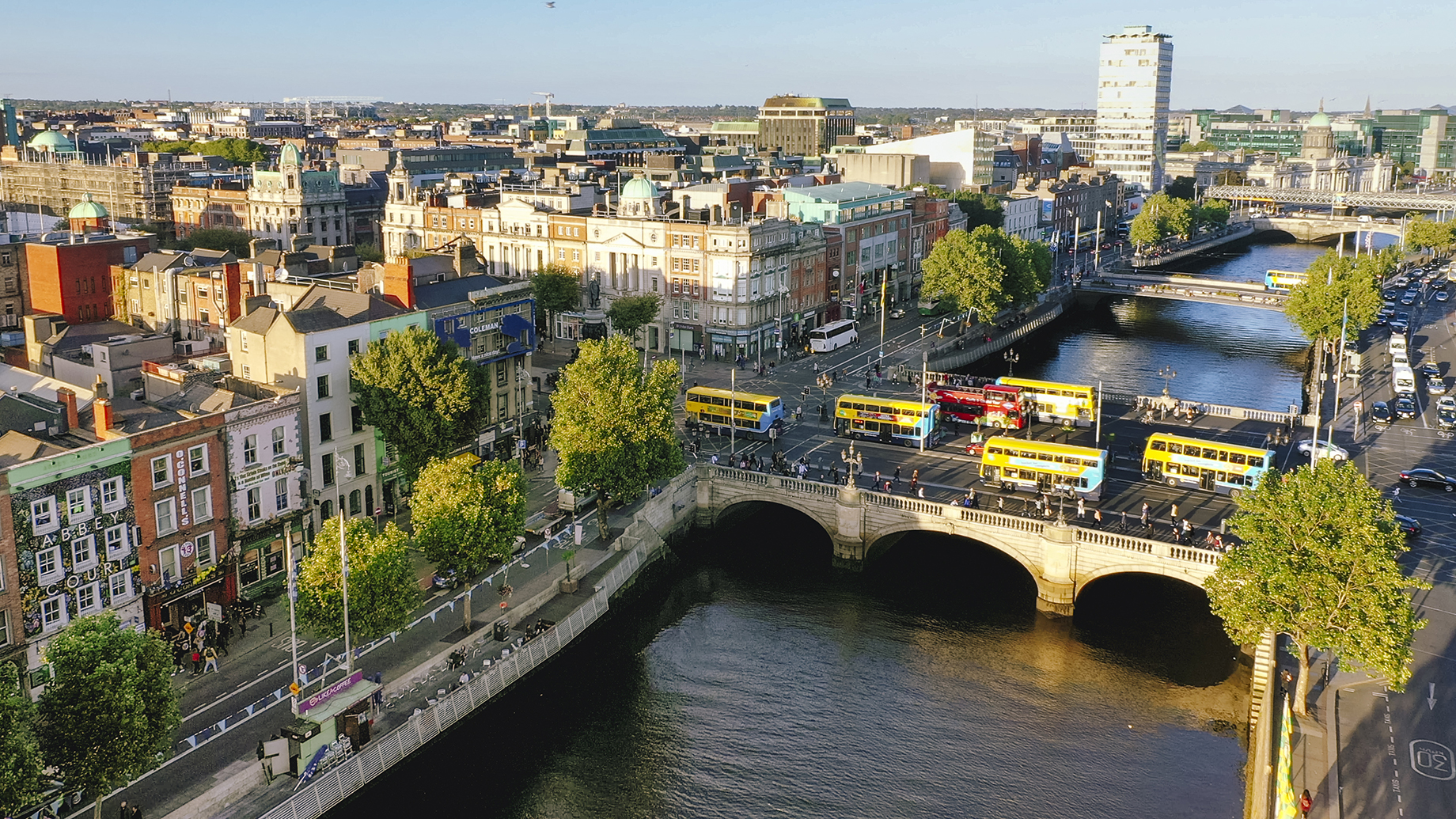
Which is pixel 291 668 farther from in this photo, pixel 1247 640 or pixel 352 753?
pixel 1247 640

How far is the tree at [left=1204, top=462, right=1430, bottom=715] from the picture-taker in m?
52.9

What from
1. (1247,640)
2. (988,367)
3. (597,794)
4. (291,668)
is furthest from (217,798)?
(988,367)

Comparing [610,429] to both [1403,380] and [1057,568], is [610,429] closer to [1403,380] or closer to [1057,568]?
[1057,568]

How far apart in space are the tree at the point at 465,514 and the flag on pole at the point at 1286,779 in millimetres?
39915

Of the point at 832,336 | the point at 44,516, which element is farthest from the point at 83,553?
the point at 832,336

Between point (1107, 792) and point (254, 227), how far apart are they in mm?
160194

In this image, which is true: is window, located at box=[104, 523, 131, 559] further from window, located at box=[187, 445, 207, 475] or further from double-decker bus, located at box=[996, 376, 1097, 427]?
double-decker bus, located at box=[996, 376, 1097, 427]

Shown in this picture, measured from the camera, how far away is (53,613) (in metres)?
56.9

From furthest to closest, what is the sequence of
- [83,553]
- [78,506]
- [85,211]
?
[85,211]
[83,553]
[78,506]

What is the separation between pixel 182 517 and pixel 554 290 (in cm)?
7235

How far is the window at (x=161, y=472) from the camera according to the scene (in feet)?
202

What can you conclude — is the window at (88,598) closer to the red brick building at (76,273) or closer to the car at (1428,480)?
the red brick building at (76,273)

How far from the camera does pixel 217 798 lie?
49.2m

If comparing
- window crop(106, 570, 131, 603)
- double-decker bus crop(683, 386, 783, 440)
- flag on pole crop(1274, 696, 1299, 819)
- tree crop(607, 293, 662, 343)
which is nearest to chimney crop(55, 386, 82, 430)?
window crop(106, 570, 131, 603)
